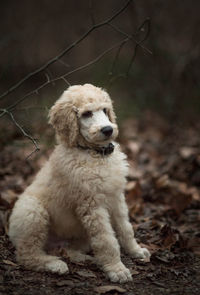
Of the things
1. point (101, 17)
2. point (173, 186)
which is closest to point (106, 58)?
point (101, 17)

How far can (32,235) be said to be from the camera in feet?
12.6

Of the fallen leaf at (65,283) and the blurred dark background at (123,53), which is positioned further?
the blurred dark background at (123,53)

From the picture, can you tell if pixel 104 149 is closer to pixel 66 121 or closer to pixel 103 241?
pixel 66 121

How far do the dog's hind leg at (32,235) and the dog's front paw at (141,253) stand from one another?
31.5 inches

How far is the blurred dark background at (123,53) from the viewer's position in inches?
333

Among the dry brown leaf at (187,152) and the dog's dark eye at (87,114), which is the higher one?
the dry brown leaf at (187,152)

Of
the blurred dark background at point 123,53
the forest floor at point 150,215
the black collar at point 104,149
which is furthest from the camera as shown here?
the blurred dark background at point 123,53

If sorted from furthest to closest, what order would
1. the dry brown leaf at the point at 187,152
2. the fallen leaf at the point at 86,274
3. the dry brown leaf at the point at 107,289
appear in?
the dry brown leaf at the point at 187,152
the fallen leaf at the point at 86,274
the dry brown leaf at the point at 107,289

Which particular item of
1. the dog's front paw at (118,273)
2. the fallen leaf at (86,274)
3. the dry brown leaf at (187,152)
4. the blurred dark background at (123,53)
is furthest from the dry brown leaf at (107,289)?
the dry brown leaf at (187,152)

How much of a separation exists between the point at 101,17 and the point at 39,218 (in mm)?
10327

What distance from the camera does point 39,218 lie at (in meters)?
3.85

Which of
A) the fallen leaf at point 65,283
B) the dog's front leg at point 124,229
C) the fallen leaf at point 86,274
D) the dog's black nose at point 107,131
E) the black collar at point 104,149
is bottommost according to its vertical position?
the fallen leaf at point 65,283

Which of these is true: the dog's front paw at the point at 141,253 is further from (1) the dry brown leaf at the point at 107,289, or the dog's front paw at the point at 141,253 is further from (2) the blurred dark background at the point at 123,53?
(2) the blurred dark background at the point at 123,53

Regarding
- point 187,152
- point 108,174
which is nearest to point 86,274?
point 108,174
